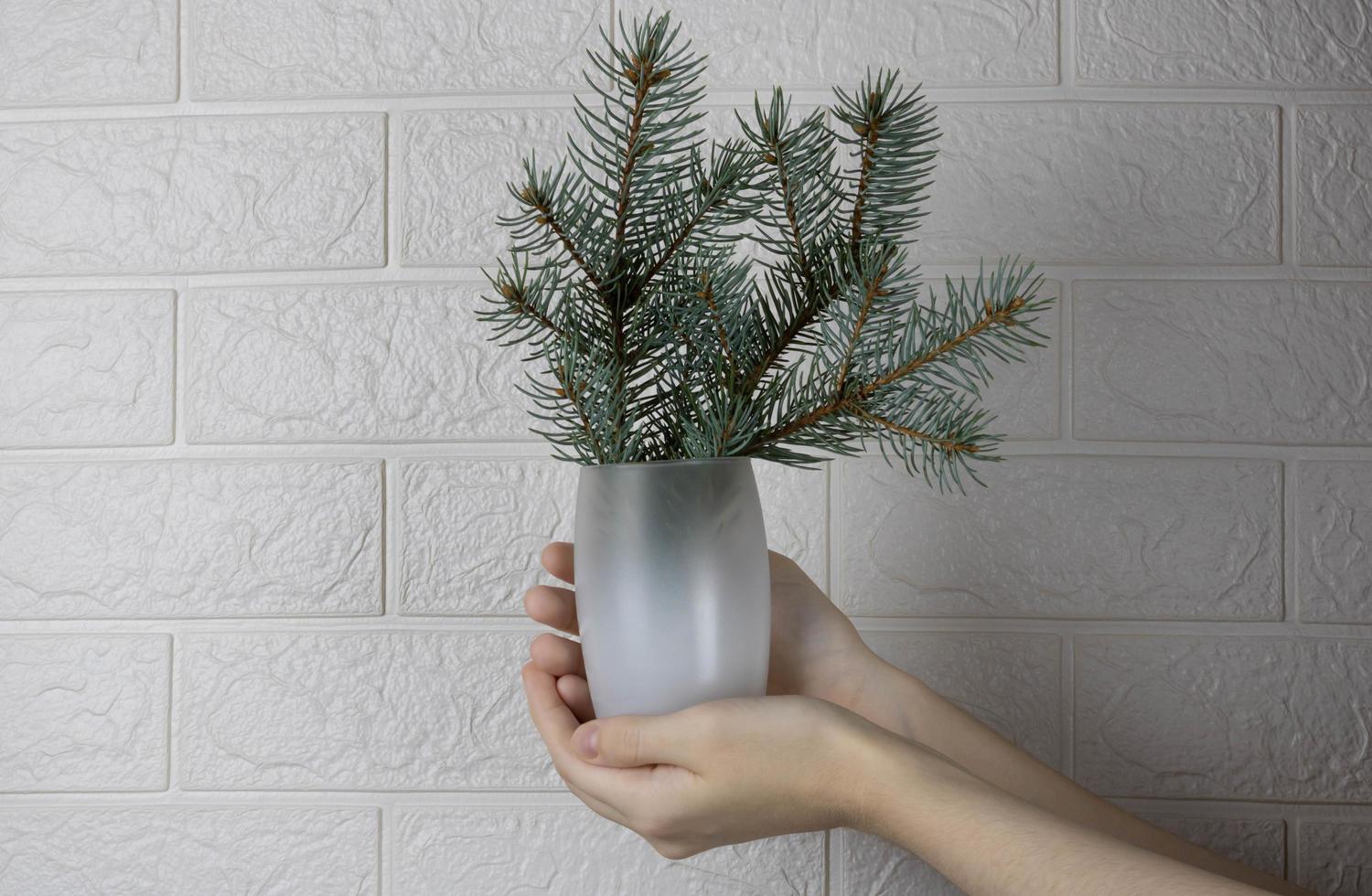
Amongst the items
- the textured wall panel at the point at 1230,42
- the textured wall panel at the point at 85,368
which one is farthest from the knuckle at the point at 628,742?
the textured wall panel at the point at 1230,42

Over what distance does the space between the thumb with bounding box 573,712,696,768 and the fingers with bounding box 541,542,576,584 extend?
157mm

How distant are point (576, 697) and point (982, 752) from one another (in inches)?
11.3

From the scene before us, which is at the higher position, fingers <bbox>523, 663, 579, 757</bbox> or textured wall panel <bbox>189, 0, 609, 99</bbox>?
textured wall panel <bbox>189, 0, 609, 99</bbox>

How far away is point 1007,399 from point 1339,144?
0.35m

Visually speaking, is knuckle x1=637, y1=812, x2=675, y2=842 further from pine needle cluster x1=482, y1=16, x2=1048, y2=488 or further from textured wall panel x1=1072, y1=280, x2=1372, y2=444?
textured wall panel x1=1072, y1=280, x2=1372, y2=444

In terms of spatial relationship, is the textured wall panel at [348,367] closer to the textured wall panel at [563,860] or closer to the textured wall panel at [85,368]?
the textured wall panel at [85,368]

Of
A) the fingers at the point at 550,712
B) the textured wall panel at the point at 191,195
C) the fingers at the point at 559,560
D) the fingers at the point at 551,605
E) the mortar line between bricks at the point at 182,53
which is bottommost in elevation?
the fingers at the point at 550,712

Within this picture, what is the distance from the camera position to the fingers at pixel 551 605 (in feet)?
1.87

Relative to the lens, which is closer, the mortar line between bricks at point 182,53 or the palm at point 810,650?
the palm at point 810,650

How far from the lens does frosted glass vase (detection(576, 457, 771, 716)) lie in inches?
15.9

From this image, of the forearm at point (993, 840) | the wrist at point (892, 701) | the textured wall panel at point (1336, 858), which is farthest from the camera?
the textured wall panel at point (1336, 858)

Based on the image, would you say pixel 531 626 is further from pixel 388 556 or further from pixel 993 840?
pixel 993 840

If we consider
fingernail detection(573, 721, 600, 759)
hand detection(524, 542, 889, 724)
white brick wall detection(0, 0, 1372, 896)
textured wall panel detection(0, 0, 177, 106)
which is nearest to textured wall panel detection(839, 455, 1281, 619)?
white brick wall detection(0, 0, 1372, 896)

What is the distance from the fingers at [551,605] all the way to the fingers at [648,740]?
5.9 inches
